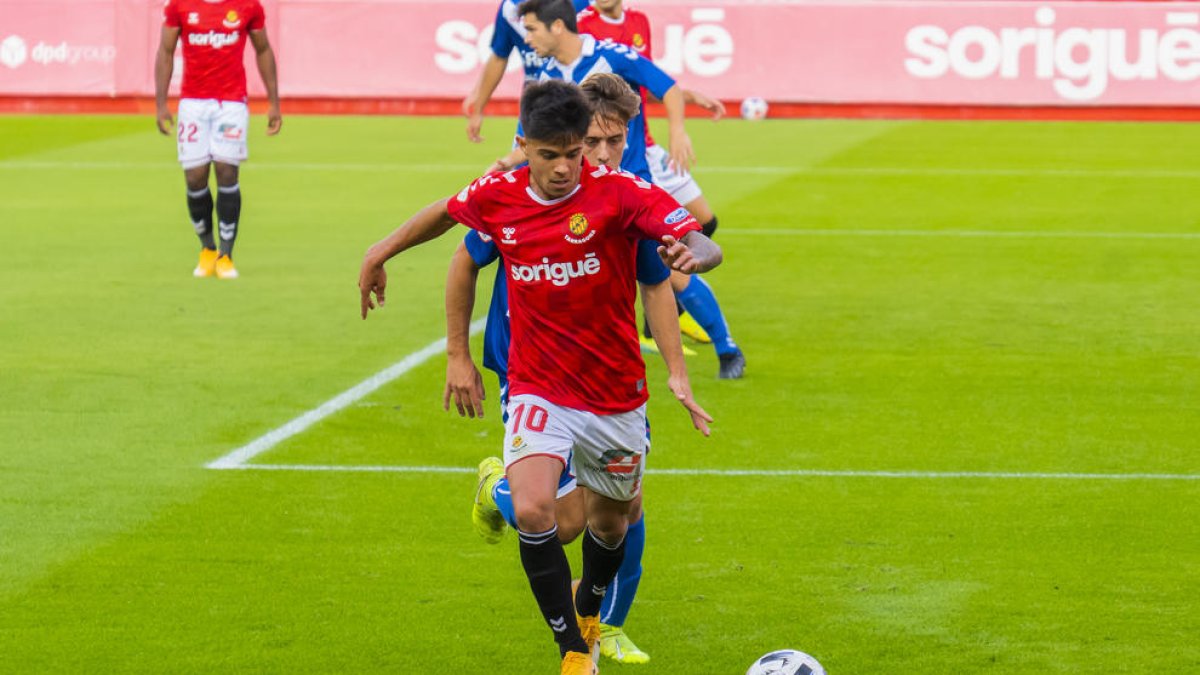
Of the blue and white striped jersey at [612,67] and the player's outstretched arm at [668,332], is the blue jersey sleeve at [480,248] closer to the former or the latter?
the player's outstretched arm at [668,332]

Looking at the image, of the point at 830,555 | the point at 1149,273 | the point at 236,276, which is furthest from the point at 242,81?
the point at 830,555

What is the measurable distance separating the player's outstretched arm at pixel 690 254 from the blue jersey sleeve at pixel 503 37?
644 cm

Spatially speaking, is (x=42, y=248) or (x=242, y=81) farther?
(x=42, y=248)

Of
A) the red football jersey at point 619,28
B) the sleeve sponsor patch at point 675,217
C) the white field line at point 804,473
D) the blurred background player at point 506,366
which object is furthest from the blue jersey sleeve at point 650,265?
the red football jersey at point 619,28

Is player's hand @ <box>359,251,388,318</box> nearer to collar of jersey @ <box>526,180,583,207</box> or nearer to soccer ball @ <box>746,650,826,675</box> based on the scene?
collar of jersey @ <box>526,180,583,207</box>

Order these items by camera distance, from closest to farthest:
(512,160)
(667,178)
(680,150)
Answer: (512,160)
(680,150)
(667,178)

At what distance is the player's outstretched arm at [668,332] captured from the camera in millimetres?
5863

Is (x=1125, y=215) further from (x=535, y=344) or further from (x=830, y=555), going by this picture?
(x=535, y=344)

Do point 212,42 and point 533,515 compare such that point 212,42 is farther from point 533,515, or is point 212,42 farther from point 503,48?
point 533,515

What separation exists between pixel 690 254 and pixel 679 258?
4 centimetres

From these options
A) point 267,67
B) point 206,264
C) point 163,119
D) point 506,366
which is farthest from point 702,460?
point 163,119

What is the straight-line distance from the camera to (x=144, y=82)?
2886 centimetres

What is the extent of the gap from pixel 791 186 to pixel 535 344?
14578 mm

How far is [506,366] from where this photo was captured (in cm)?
634
